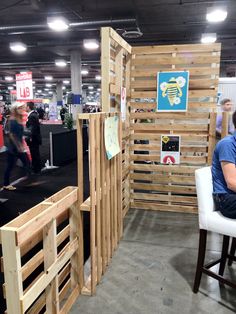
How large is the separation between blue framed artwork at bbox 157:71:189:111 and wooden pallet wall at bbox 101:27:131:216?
1.43 ft

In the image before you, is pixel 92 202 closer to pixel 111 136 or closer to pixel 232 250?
pixel 111 136

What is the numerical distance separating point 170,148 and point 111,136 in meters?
1.51

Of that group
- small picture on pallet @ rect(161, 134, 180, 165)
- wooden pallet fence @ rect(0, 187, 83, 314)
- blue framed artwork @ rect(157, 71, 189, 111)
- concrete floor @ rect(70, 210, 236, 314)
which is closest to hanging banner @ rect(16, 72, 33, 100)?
Result: blue framed artwork @ rect(157, 71, 189, 111)

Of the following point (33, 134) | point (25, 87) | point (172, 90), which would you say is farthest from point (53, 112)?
point (172, 90)

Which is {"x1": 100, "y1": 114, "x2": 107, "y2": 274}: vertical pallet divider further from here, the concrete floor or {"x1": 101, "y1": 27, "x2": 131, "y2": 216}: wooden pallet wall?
{"x1": 101, "y1": 27, "x2": 131, "y2": 216}: wooden pallet wall

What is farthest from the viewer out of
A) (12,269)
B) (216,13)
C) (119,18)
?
(119,18)

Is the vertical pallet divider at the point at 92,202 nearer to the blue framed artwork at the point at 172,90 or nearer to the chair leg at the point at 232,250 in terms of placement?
the chair leg at the point at 232,250

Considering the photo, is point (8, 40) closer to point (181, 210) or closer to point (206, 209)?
point (181, 210)

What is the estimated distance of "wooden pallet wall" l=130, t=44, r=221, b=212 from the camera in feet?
12.1

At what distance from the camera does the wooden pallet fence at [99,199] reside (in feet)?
7.20

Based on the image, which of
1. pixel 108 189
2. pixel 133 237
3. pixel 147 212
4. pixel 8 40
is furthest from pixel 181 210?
pixel 8 40

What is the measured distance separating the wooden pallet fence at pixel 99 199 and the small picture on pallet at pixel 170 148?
3.69ft

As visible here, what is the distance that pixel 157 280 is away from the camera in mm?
2537

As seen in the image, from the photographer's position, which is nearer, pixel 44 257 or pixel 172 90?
pixel 44 257
